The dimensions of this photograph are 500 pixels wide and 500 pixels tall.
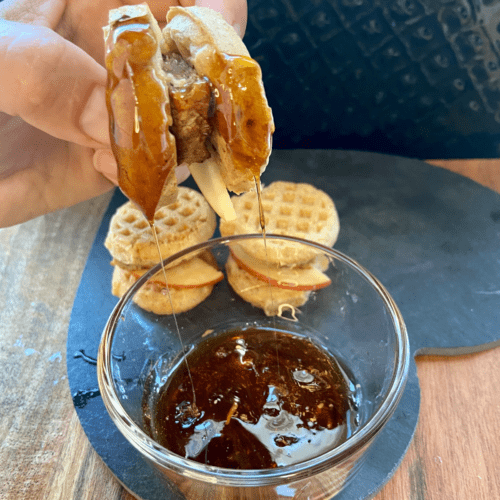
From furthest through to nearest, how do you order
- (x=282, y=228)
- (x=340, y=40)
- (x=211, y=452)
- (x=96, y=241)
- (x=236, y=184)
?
1. (x=340, y=40)
2. (x=96, y=241)
3. (x=282, y=228)
4. (x=211, y=452)
5. (x=236, y=184)

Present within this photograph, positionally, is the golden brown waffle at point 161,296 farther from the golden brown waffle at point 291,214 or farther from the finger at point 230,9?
the finger at point 230,9

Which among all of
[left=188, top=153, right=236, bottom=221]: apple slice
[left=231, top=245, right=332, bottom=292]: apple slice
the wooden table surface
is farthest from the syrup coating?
the wooden table surface

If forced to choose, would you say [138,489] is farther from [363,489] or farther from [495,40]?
[495,40]

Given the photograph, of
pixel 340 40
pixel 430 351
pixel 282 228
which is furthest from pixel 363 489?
pixel 340 40

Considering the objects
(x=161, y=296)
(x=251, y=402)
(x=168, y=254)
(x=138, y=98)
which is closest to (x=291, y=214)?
(x=168, y=254)

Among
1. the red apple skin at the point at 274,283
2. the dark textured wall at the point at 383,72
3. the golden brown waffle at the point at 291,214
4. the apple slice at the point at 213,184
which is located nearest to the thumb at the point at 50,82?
the apple slice at the point at 213,184

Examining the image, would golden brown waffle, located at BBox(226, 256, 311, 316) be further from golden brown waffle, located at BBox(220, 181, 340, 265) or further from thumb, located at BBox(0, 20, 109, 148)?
thumb, located at BBox(0, 20, 109, 148)
